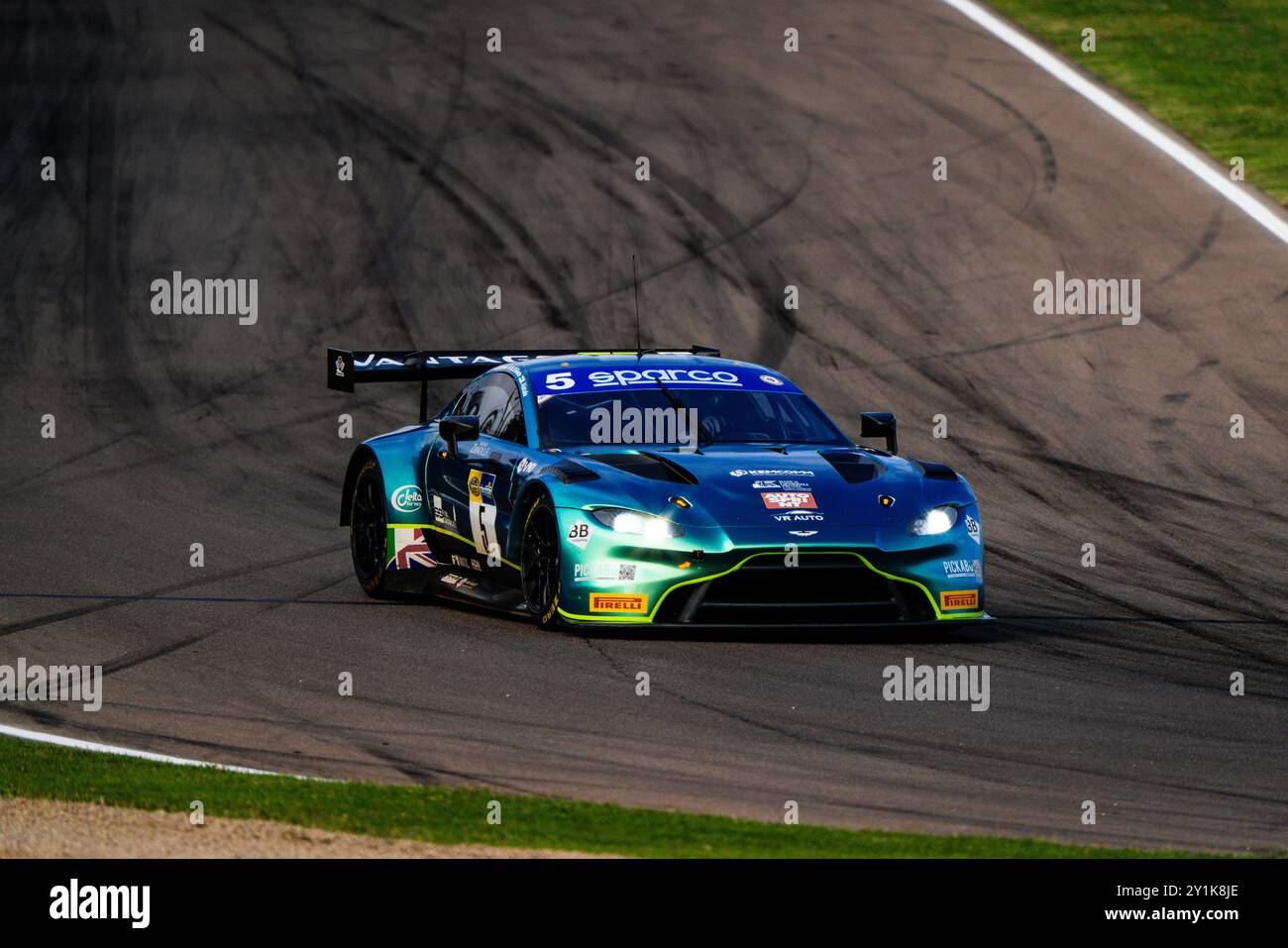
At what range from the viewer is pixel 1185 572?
1298 cm

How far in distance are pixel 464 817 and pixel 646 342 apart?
487 inches

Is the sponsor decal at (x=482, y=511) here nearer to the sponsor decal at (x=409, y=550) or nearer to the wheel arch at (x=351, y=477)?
the sponsor decal at (x=409, y=550)

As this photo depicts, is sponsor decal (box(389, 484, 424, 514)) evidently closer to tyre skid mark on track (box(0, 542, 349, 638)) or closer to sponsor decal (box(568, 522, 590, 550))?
tyre skid mark on track (box(0, 542, 349, 638))

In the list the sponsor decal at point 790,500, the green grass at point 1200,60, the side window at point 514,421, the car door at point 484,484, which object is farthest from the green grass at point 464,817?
the green grass at point 1200,60

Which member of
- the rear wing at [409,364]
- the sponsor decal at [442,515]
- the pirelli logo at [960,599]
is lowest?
the pirelli logo at [960,599]

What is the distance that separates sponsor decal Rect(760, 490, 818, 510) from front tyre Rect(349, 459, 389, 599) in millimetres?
2723

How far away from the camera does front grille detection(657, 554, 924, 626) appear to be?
1054 centimetres

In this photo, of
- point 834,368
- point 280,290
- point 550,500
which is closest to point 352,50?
point 280,290

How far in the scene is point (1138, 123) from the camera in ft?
80.8

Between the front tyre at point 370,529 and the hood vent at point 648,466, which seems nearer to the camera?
A: the hood vent at point 648,466

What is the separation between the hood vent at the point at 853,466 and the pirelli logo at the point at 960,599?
2.32ft

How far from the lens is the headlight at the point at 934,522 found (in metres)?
10.8

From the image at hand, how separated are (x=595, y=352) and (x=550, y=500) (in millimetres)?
2152

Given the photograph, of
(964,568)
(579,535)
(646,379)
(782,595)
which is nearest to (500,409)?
(646,379)
